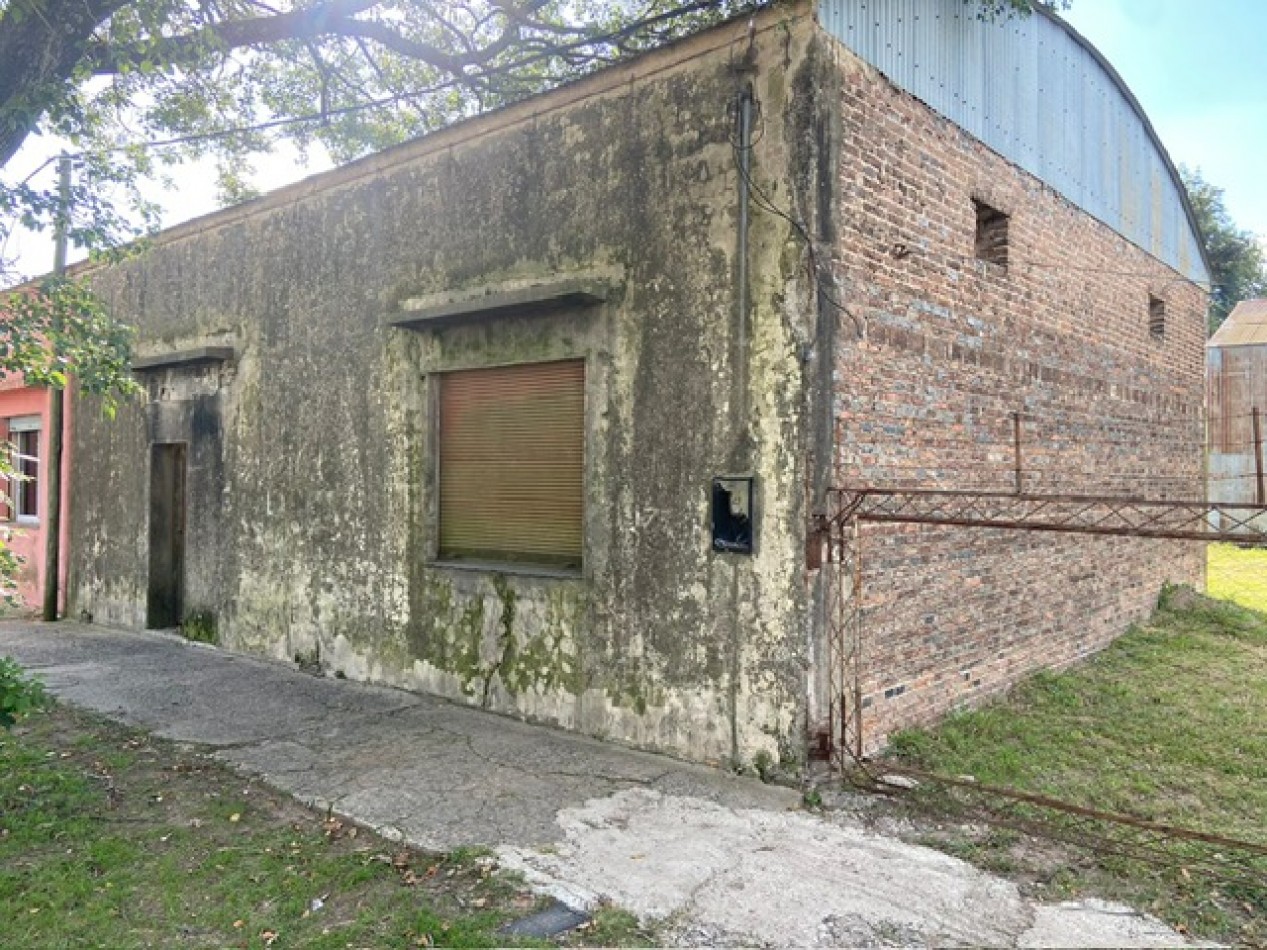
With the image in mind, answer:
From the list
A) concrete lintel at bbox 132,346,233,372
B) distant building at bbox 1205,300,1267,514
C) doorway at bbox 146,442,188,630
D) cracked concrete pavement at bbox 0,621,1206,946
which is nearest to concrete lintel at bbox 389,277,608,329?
concrete lintel at bbox 132,346,233,372

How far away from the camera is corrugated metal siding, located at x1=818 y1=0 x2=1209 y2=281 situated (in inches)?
229

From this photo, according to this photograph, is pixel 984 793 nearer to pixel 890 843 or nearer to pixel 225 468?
pixel 890 843

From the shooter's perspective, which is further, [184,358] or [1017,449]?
[184,358]

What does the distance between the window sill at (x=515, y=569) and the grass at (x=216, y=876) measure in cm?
213

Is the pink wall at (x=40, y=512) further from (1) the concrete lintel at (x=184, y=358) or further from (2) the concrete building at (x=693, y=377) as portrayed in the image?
(2) the concrete building at (x=693, y=377)

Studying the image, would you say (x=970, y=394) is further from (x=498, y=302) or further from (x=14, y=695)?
(x=14, y=695)

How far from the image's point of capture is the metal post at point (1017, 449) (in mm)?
6984

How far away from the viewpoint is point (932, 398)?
6012 millimetres

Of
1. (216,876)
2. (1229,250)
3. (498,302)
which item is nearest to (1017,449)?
(498,302)

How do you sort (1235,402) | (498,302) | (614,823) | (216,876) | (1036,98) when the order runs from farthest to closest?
(1235,402) < (1036,98) < (498,302) < (614,823) < (216,876)

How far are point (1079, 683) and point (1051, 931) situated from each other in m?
4.17

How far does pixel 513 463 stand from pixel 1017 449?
396cm

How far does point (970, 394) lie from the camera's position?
6.41 meters

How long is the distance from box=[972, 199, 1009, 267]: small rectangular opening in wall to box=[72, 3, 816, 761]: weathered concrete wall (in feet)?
8.44
